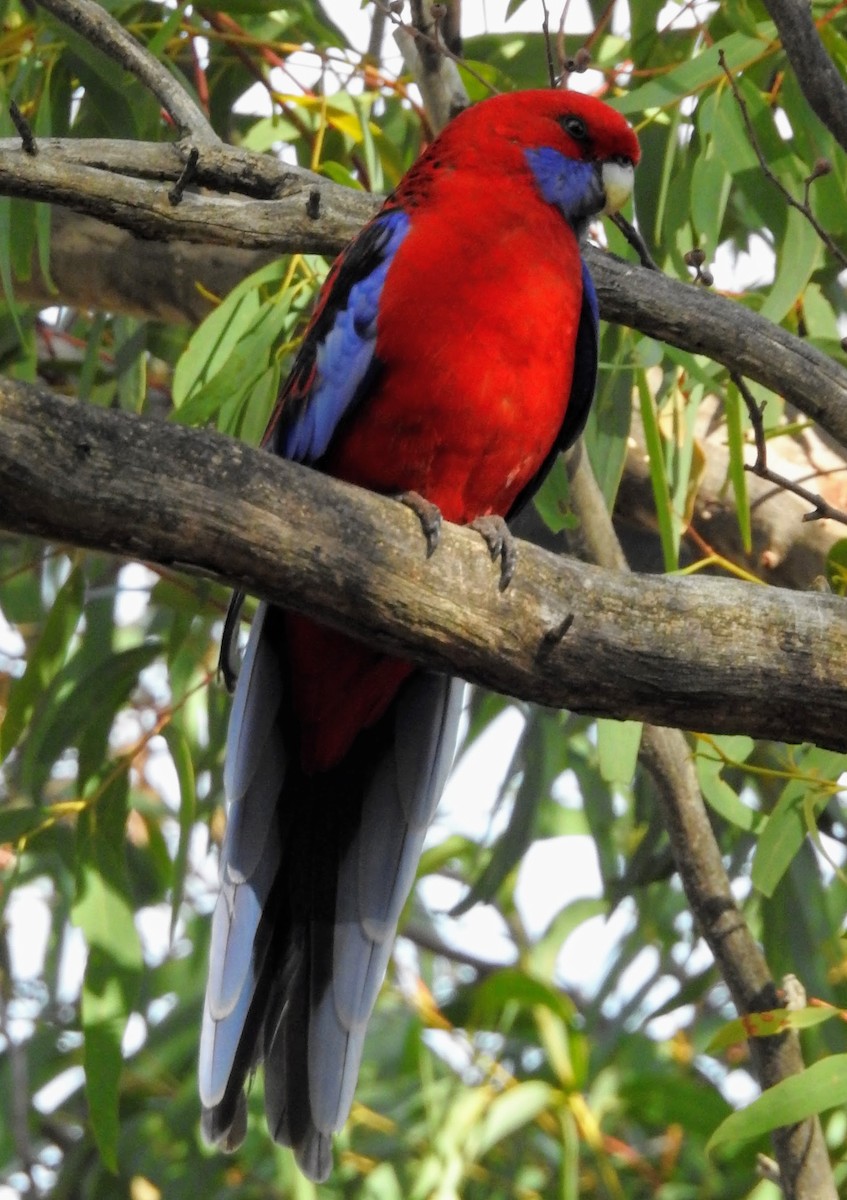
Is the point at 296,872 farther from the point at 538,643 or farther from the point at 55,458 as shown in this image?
the point at 55,458

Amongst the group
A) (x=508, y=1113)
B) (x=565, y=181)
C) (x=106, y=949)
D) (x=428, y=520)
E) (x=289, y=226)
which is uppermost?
(x=565, y=181)

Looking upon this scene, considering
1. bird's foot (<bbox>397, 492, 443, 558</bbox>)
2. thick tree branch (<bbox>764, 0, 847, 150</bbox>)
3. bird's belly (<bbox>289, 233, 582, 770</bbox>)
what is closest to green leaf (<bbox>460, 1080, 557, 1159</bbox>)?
bird's belly (<bbox>289, 233, 582, 770</bbox>)

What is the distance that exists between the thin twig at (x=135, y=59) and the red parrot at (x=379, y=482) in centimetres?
26

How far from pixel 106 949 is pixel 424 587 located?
141 cm

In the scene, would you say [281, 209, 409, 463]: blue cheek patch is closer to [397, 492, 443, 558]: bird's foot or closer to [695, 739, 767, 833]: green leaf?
[397, 492, 443, 558]: bird's foot

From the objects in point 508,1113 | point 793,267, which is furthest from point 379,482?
point 508,1113

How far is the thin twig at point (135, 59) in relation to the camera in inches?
78.8

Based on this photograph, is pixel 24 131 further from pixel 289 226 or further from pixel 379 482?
pixel 379 482

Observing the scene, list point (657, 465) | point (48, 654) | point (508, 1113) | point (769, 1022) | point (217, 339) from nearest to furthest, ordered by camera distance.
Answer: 1. point (769, 1022)
2. point (657, 465)
3. point (217, 339)
4. point (508, 1113)
5. point (48, 654)

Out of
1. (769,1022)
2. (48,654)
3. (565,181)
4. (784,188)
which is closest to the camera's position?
(769,1022)

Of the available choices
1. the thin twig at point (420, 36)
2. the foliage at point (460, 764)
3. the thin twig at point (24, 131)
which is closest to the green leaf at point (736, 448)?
the foliage at point (460, 764)

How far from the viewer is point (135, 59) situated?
2041 millimetres

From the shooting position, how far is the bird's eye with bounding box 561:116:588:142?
2.48 metres

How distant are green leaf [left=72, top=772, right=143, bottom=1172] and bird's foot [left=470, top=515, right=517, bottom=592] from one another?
4.00ft
